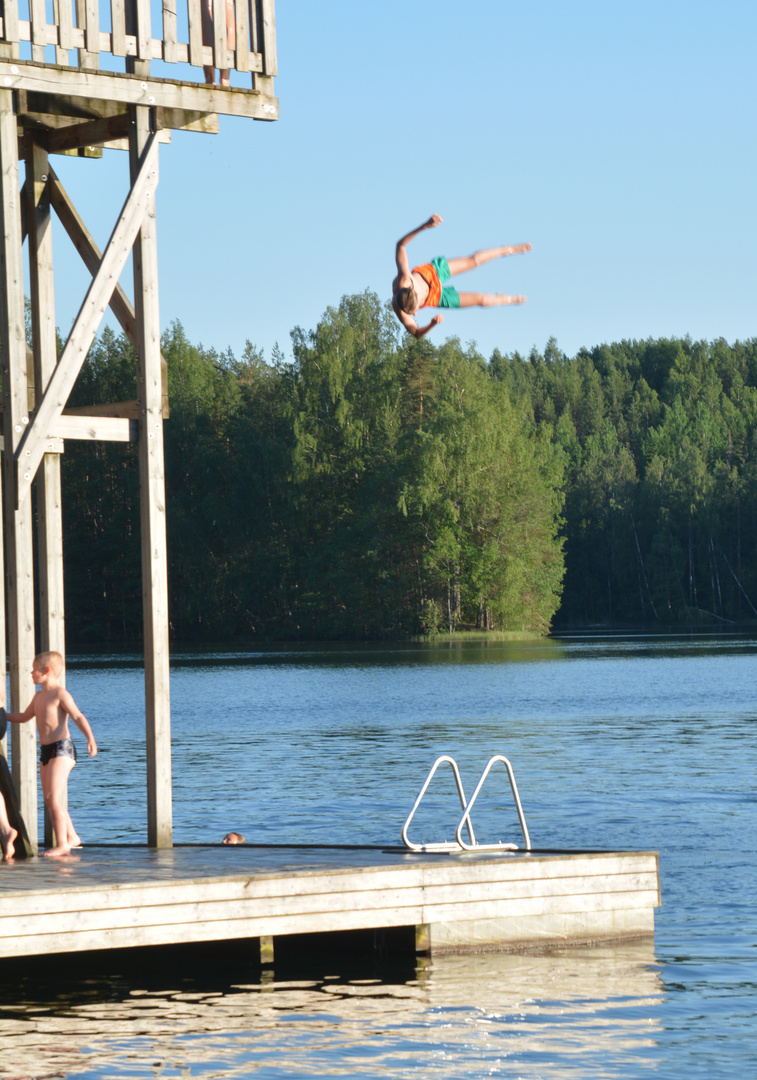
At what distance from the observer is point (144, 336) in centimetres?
1204

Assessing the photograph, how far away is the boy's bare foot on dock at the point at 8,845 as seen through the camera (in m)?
11.4

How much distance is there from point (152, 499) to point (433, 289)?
9.39 ft

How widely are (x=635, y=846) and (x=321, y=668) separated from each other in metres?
42.0

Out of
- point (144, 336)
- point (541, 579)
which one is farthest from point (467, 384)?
point (144, 336)

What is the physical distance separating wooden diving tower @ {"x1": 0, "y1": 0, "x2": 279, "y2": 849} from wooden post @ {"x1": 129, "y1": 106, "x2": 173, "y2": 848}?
11 mm

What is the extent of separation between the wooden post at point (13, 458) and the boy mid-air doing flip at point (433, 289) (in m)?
2.94

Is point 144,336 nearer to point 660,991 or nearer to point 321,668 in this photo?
point 660,991

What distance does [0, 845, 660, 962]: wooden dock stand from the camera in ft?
32.3

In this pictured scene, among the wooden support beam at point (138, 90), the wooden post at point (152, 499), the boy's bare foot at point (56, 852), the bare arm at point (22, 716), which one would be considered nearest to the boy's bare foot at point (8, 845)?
the boy's bare foot at point (56, 852)

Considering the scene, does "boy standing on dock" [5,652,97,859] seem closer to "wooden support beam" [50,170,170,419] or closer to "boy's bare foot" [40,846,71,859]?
"boy's bare foot" [40,846,71,859]

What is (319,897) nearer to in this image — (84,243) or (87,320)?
(87,320)

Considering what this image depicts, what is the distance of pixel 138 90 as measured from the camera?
Result: 38.6ft

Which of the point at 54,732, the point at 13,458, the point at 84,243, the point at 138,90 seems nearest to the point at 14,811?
the point at 54,732

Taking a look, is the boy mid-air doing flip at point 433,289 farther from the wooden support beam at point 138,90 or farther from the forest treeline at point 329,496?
the forest treeline at point 329,496
